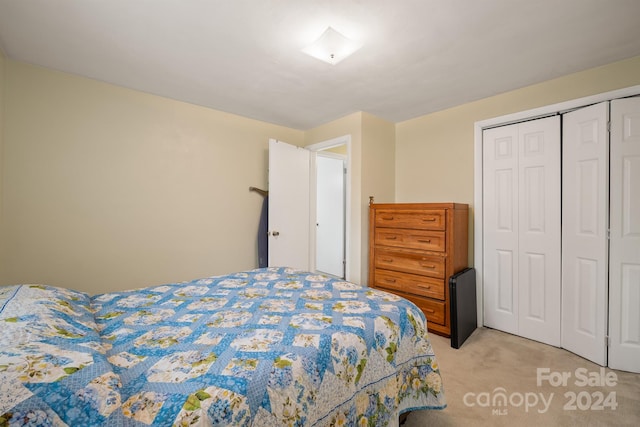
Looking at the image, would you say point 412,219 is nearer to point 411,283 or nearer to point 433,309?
point 411,283

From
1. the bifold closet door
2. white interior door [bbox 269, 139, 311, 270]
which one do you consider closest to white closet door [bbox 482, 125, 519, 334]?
the bifold closet door

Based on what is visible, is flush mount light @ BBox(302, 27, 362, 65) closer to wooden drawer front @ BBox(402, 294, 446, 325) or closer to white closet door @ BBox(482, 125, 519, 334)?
white closet door @ BBox(482, 125, 519, 334)

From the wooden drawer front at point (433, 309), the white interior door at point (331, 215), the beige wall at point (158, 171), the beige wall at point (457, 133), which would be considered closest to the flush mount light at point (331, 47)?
the beige wall at point (158, 171)


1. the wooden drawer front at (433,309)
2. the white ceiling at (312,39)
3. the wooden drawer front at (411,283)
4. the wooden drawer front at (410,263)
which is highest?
the white ceiling at (312,39)

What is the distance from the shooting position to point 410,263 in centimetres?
282

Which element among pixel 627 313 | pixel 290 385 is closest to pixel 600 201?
pixel 627 313

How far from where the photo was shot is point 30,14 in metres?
1.63

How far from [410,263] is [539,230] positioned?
122cm

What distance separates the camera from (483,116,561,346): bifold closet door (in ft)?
7.96

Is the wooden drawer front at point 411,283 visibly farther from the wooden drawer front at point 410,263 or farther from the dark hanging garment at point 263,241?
the dark hanging garment at point 263,241

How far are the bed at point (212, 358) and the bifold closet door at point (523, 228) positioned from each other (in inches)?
69.5

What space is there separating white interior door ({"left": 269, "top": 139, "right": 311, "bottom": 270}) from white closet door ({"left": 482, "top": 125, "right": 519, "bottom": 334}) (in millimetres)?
2172

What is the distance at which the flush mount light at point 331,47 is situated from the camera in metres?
1.76

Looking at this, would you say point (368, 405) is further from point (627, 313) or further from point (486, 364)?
point (627, 313)
